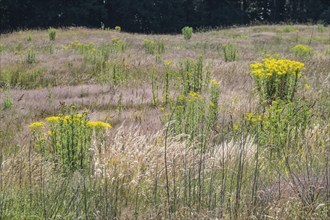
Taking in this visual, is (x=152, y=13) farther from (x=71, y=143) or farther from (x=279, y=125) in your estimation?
(x=71, y=143)

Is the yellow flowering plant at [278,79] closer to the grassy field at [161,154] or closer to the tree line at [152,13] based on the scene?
the grassy field at [161,154]

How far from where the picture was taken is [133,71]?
10.9m

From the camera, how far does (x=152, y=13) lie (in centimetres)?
4412

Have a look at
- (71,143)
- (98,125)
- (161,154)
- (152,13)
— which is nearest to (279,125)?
(161,154)

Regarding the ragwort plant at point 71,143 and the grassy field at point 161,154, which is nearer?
the grassy field at point 161,154

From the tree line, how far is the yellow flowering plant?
1270 inches

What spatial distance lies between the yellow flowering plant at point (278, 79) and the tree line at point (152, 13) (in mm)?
32255

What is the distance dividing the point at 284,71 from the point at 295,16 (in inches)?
1744

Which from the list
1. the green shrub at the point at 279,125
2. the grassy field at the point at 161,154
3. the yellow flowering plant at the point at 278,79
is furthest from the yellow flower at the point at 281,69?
the green shrub at the point at 279,125

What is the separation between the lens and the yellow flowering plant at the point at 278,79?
7.06 m

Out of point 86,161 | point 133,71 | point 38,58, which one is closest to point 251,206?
point 86,161

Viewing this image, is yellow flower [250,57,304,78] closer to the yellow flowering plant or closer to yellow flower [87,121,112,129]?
the yellow flowering plant

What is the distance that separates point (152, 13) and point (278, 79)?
3808 centimetres

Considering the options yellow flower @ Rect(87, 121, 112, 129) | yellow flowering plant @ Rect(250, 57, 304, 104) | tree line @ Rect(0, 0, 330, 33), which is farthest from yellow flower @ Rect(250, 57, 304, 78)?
tree line @ Rect(0, 0, 330, 33)
